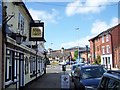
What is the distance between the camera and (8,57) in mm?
16391

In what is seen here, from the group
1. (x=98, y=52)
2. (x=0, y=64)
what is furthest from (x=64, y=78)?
(x=98, y=52)

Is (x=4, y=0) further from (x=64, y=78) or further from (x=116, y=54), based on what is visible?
(x=116, y=54)

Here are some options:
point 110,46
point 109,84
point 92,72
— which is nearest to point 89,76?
point 92,72

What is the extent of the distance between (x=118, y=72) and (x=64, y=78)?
39.3ft

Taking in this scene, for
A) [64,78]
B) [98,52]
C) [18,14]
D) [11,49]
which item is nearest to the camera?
[11,49]

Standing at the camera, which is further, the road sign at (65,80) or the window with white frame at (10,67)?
the road sign at (65,80)

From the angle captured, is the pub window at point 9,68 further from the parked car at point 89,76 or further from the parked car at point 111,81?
the parked car at point 111,81

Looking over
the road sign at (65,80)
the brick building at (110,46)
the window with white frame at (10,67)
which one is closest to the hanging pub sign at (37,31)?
the window with white frame at (10,67)

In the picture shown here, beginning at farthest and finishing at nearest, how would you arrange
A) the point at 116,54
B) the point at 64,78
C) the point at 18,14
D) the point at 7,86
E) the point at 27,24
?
the point at 116,54
the point at 27,24
the point at 18,14
the point at 64,78
the point at 7,86

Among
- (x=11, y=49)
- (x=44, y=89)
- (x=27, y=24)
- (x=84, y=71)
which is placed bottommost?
(x=44, y=89)

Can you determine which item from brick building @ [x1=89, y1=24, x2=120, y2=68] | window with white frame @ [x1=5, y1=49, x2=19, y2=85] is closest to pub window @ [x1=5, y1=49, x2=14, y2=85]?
window with white frame @ [x1=5, y1=49, x2=19, y2=85]

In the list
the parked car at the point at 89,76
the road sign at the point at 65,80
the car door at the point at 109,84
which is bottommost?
the road sign at the point at 65,80

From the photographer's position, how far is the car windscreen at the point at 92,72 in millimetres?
15664

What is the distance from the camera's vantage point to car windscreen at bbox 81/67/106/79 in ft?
51.4
